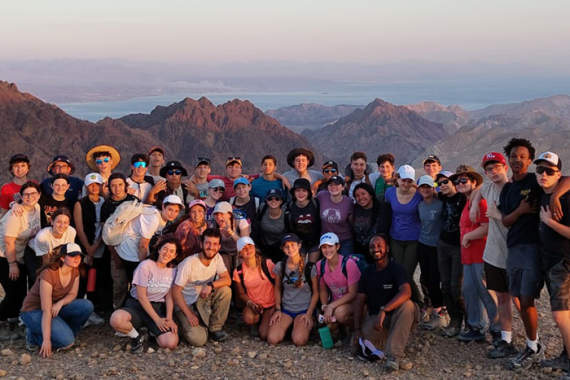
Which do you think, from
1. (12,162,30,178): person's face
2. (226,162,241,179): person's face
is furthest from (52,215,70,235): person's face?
(226,162,241,179): person's face

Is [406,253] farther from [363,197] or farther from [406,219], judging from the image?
[363,197]

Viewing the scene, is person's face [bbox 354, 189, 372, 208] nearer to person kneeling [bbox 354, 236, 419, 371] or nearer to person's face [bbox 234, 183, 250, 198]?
person kneeling [bbox 354, 236, 419, 371]

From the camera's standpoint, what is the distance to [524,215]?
7449mm

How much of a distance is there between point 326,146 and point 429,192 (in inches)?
6628

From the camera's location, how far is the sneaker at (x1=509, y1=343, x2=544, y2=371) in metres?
7.59

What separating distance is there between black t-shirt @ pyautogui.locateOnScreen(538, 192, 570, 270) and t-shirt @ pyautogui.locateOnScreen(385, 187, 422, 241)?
222cm

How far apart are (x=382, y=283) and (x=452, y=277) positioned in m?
1.36

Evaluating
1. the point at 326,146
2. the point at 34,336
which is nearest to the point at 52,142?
the point at 34,336

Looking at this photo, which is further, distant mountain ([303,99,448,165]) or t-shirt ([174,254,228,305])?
distant mountain ([303,99,448,165])

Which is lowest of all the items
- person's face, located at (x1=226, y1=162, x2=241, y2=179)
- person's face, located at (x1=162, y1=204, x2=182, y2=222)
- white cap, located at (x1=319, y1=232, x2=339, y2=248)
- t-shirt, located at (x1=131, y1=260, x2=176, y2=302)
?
t-shirt, located at (x1=131, y1=260, x2=176, y2=302)

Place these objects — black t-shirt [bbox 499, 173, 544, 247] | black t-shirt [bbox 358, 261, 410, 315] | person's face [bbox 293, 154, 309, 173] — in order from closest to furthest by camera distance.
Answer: black t-shirt [bbox 499, 173, 544, 247] < black t-shirt [bbox 358, 261, 410, 315] < person's face [bbox 293, 154, 309, 173]

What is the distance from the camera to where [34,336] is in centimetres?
858

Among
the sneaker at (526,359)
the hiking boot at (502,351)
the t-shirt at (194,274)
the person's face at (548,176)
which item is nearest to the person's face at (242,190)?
the t-shirt at (194,274)

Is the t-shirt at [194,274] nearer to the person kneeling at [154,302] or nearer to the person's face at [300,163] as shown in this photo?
the person kneeling at [154,302]
